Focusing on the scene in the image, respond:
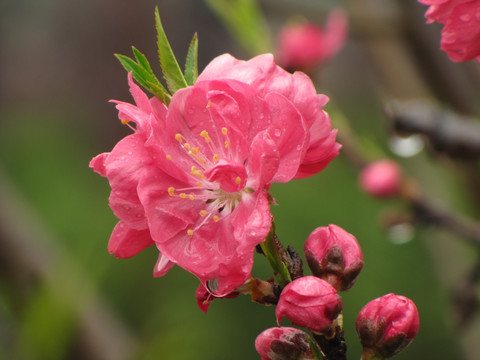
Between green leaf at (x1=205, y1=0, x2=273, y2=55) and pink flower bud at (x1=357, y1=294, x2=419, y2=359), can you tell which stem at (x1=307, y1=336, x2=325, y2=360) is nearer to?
pink flower bud at (x1=357, y1=294, x2=419, y2=359)

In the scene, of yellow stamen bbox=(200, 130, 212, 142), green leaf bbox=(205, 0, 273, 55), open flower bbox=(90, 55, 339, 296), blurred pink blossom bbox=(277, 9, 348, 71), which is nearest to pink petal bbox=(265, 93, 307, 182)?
open flower bbox=(90, 55, 339, 296)

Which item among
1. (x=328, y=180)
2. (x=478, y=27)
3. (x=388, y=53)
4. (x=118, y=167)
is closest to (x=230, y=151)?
(x=118, y=167)

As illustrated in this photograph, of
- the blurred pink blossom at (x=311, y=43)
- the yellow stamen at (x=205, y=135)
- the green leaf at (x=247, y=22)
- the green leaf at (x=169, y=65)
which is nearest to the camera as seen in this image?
the green leaf at (x=169, y=65)

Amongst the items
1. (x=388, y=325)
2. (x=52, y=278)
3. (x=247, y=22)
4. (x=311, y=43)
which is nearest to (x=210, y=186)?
(x=388, y=325)

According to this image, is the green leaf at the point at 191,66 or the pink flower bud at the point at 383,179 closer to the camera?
the green leaf at the point at 191,66

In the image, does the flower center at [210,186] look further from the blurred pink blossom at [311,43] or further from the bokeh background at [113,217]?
the blurred pink blossom at [311,43]

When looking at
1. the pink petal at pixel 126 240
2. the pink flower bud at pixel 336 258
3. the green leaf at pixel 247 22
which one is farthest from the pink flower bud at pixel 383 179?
the pink petal at pixel 126 240

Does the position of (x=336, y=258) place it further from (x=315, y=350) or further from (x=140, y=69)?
(x=140, y=69)
